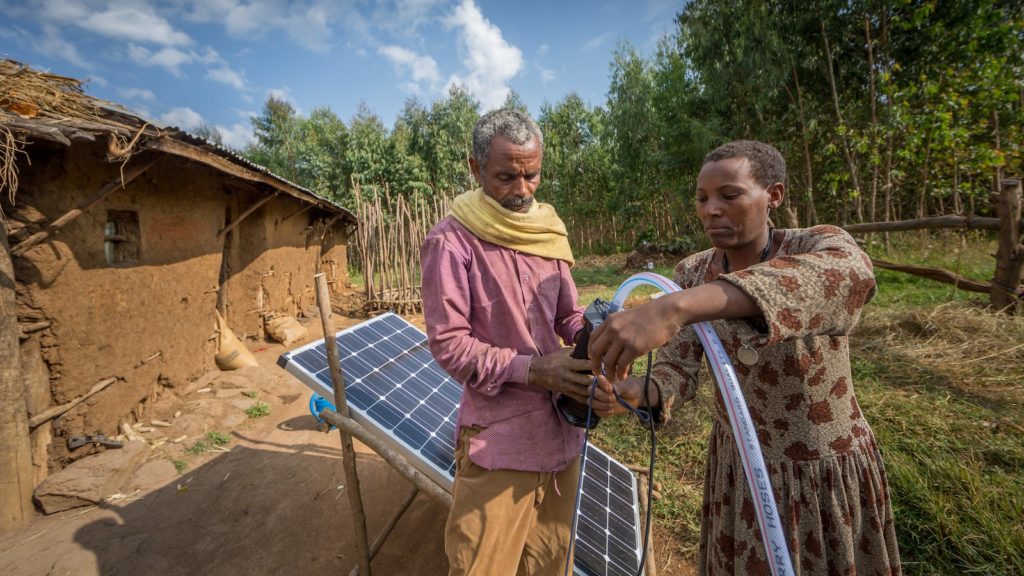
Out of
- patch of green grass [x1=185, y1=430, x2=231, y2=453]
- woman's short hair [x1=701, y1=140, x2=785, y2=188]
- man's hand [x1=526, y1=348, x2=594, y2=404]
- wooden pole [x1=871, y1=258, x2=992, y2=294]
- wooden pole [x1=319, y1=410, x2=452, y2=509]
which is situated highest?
woman's short hair [x1=701, y1=140, x2=785, y2=188]

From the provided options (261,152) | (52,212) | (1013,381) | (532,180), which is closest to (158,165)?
(52,212)

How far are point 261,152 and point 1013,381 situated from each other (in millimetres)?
40278

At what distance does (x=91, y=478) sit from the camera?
14.2ft

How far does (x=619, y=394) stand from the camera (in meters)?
1.47

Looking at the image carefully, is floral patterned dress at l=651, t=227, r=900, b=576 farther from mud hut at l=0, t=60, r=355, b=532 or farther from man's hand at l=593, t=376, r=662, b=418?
mud hut at l=0, t=60, r=355, b=532

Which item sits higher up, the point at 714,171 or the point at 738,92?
the point at 738,92

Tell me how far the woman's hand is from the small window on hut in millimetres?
6414

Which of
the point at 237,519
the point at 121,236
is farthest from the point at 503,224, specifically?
the point at 121,236

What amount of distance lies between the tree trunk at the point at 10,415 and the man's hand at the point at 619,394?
5.37 meters

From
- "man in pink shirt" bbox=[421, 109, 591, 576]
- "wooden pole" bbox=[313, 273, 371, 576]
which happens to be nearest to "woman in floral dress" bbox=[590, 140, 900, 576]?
"man in pink shirt" bbox=[421, 109, 591, 576]

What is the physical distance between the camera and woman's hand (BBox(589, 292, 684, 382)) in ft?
3.04

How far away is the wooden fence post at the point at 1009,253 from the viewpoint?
4.62m

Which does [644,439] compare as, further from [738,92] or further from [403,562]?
[738,92]

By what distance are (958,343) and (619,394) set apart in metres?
5.69
